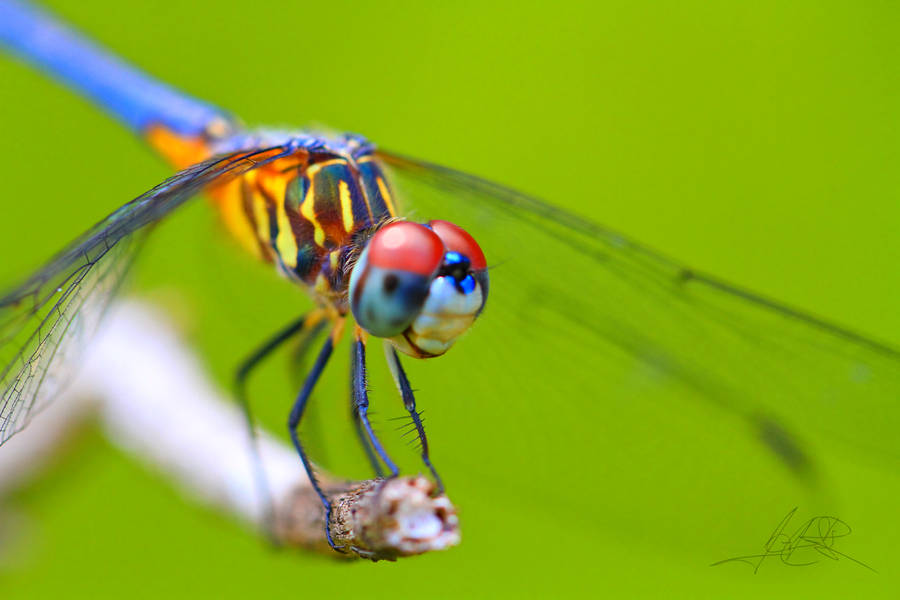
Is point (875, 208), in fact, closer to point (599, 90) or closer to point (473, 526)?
point (599, 90)

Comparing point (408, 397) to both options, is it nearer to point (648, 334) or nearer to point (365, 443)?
point (365, 443)

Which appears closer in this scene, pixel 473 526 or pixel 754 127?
pixel 473 526

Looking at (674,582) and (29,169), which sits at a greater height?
(29,169)

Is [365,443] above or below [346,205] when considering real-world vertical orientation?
below

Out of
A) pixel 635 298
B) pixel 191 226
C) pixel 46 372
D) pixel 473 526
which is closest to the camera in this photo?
pixel 46 372

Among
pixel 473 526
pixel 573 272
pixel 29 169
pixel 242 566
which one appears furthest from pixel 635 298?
pixel 29 169

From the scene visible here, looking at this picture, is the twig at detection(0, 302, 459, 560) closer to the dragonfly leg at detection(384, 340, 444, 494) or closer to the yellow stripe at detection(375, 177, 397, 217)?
the dragonfly leg at detection(384, 340, 444, 494)

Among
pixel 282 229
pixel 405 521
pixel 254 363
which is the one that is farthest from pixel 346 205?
pixel 405 521
